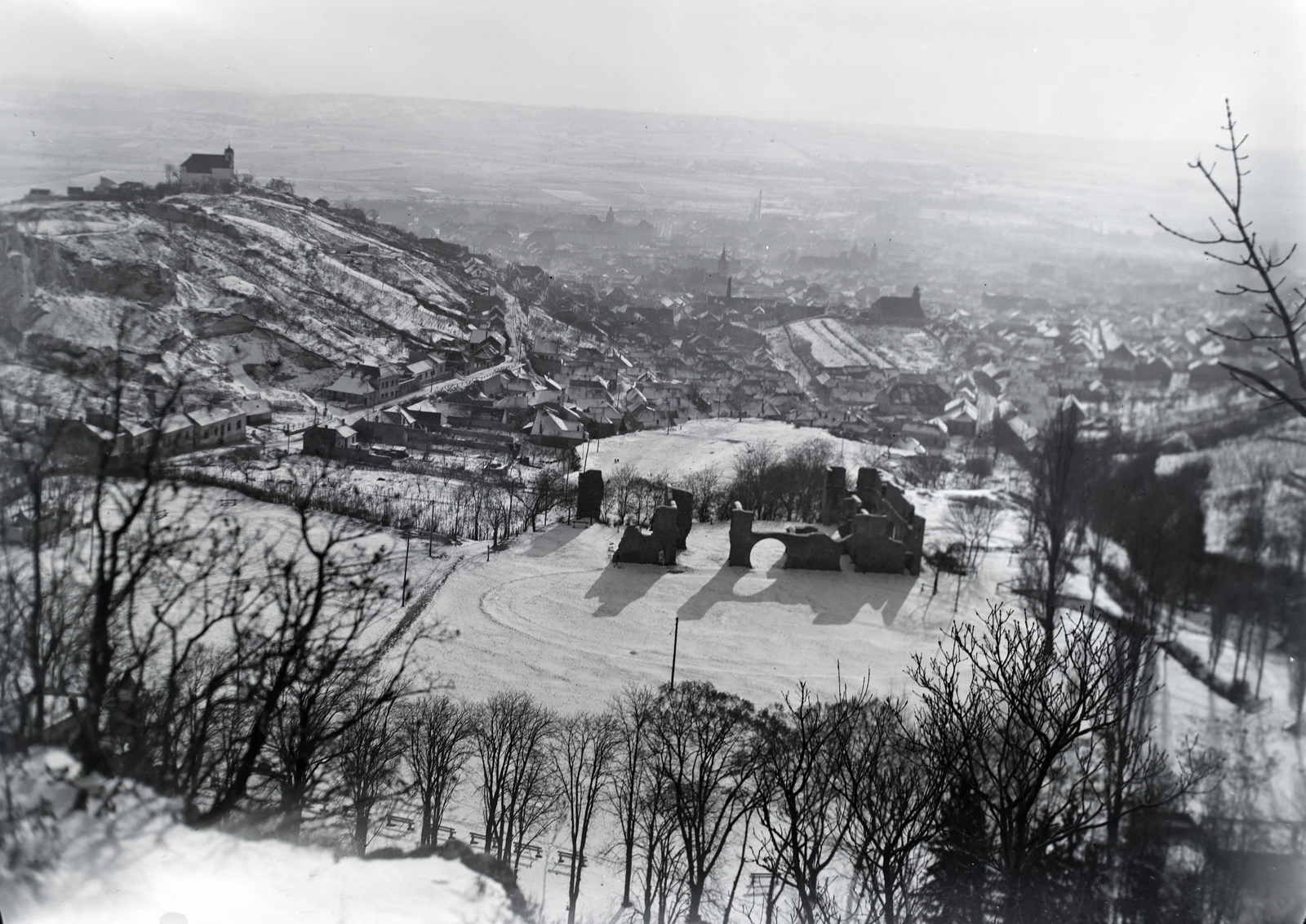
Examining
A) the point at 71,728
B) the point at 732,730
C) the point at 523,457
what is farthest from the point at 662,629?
the point at 523,457

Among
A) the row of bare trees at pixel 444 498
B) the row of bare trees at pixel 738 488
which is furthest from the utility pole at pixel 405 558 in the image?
the row of bare trees at pixel 738 488

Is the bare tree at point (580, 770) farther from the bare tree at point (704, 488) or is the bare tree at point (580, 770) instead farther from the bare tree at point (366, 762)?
the bare tree at point (704, 488)

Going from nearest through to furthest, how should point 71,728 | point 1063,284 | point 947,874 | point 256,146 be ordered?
point 71,728
point 947,874
point 256,146
point 1063,284

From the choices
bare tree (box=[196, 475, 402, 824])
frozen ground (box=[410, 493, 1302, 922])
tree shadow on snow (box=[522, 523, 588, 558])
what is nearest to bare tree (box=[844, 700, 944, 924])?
frozen ground (box=[410, 493, 1302, 922])

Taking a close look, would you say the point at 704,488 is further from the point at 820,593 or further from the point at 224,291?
the point at 224,291

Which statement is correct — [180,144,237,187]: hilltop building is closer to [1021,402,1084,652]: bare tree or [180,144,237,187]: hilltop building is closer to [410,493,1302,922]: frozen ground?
[410,493,1302,922]: frozen ground

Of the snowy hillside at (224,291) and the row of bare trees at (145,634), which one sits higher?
the snowy hillside at (224,291)

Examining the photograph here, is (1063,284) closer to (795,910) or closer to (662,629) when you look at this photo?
(662,629)
